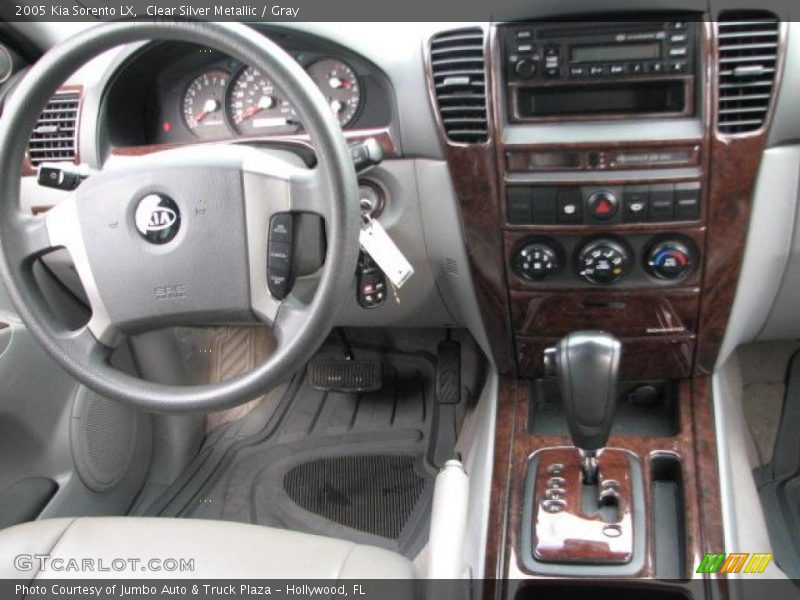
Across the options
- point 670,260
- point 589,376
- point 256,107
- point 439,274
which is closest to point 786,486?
point 670,260

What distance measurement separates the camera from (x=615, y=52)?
4.75 feet

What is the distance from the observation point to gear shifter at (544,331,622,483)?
1.41m

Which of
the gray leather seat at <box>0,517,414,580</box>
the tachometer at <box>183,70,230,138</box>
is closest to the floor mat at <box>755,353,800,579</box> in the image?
the gray leather seat at <box>0,517,414,580</box>

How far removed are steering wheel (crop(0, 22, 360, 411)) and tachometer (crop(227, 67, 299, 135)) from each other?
41cm

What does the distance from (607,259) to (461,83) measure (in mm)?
407

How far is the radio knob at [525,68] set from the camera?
146 cm

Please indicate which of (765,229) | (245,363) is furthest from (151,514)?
(765,229)

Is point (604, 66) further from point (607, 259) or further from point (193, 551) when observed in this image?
point (193, 551)

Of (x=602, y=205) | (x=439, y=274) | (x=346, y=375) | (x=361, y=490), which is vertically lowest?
(x=361, y=490)

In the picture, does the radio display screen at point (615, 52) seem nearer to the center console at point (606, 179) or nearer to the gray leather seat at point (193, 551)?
the center console at point (606, 179)

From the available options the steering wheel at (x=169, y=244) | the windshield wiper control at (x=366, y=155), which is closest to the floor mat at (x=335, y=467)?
the steering wheel at (x=169, y=244)

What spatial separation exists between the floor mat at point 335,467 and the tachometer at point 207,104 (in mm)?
806

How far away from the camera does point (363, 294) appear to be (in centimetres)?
154

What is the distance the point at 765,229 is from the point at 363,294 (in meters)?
0.72
